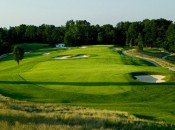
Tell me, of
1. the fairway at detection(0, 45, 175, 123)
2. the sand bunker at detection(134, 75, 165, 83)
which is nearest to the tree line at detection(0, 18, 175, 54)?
the sand bunker at detection(134, 75, 165, 83)

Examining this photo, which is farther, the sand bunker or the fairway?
the sand bunker

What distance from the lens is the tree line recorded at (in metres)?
154

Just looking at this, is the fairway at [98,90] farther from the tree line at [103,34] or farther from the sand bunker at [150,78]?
Result: the tree line at [103,34]

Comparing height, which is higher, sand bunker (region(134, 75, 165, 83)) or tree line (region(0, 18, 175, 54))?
tree line (region(0, 18, 175, 54))

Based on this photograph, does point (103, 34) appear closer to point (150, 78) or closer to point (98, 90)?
point (150, 78)

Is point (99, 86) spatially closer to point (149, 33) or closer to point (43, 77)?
point (43, 77)

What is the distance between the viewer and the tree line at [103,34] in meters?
154

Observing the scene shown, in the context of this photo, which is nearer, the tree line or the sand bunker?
the sand bunker

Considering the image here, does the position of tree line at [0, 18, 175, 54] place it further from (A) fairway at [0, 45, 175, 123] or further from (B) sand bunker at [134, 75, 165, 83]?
(A) fairway at [0, 45, 175, 123]

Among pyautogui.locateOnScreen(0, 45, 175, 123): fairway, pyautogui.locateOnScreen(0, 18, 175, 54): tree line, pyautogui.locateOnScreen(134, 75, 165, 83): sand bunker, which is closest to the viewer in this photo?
pyautogui.locateOnScreen(0, 45, 175, 123): fairway

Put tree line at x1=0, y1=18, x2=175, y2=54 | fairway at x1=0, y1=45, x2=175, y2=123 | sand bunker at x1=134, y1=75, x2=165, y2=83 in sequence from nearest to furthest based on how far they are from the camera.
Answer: fairway at x1=0, y1=45, x2=175, y2=123 → sand bunker at x1=134, y1=75, x2=165, y2=83 → tree line at x1=0, y1=18, x2=175, y2=54

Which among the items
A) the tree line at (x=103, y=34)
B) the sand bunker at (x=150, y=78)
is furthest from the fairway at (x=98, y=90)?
the tree line at (x=103, y=34)

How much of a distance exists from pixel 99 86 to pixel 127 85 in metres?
2.97

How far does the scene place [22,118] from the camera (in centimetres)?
1380
